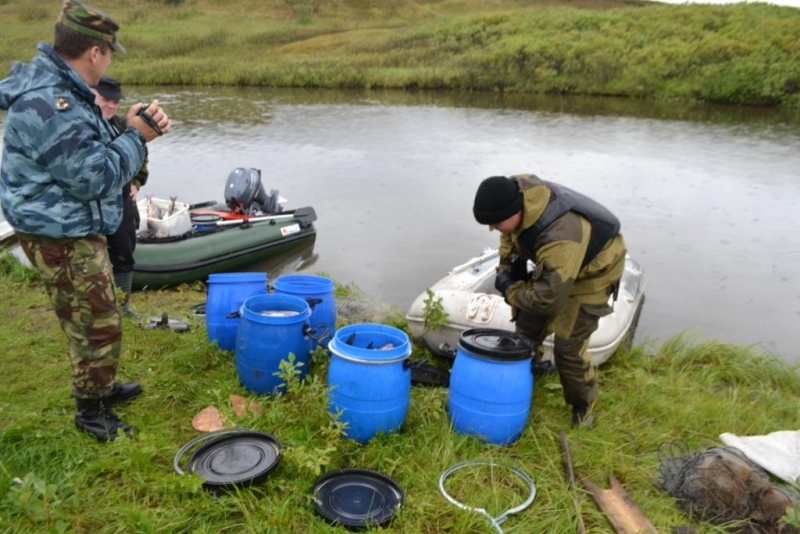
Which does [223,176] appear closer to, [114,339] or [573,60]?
[114,339]

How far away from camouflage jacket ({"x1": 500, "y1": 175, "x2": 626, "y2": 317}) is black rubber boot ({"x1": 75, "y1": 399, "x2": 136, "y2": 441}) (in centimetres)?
204

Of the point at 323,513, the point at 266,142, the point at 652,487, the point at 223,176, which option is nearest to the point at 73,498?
the point at 323,513

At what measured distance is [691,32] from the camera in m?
25.9

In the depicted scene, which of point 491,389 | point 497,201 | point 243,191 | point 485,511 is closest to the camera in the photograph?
point 485,511

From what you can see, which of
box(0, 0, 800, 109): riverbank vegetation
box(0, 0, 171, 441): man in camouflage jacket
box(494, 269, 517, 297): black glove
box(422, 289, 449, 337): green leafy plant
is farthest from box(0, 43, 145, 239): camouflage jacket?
box(0, 0, 800, 109): riverbank vegetation

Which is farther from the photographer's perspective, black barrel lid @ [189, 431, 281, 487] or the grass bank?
black barrel lid @ [189, 431, 281, 487]

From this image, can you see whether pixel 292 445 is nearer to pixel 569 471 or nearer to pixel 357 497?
pixel 357 497

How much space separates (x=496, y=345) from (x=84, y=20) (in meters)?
2.31

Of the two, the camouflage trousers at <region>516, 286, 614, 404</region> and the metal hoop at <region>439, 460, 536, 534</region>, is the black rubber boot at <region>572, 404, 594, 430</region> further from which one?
the metal hoop at <region>439, 460, 536, 534</region>

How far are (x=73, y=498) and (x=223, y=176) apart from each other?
29.1 feet

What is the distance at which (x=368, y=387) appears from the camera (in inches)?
116

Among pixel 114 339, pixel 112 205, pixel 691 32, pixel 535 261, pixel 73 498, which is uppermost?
pixel 691 32

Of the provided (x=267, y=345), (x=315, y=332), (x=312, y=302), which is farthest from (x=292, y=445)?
(x=312, y=302)

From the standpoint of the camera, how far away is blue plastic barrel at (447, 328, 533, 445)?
3014 mm
